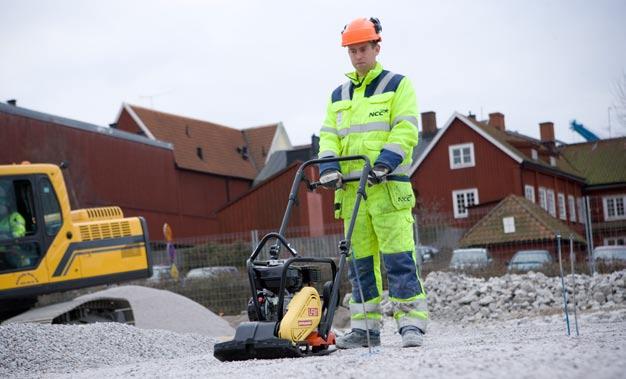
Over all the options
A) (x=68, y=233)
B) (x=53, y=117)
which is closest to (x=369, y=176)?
(x=68, y=233)

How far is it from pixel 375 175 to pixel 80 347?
4.48 metres

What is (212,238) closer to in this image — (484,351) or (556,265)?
(556,265)

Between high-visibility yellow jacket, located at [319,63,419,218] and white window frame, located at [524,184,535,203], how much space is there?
42750mm

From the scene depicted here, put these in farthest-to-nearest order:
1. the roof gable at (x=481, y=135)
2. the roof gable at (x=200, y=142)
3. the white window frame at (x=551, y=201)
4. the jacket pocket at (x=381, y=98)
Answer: the roof gable at (x=200, y=142)
the white window frame at (x=551, y=201)
the roof gable at (x=481, y=135)
the jacket pocket at (x=381, y=98)

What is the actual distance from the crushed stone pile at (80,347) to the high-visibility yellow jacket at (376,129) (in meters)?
3.44

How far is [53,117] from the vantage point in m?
35.6

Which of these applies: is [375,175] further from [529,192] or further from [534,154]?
[534,154]

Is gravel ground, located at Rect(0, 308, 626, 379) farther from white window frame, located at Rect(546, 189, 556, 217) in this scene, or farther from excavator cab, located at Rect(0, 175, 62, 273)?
white window frame, located at Rect(546, 189, 556, 217)

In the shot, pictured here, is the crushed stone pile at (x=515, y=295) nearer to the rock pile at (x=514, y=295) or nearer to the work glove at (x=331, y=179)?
the rock pile at (x=514, y=295)

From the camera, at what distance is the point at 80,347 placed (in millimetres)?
10938

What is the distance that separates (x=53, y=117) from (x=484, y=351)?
30.9 metres

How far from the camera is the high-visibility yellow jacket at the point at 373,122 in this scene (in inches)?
327

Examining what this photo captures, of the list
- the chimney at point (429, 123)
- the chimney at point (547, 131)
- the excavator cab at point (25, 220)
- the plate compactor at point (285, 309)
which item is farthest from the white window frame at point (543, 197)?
the plate compactor at point (285, 309)

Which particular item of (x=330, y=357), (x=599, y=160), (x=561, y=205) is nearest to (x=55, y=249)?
(x=330, y=357)
